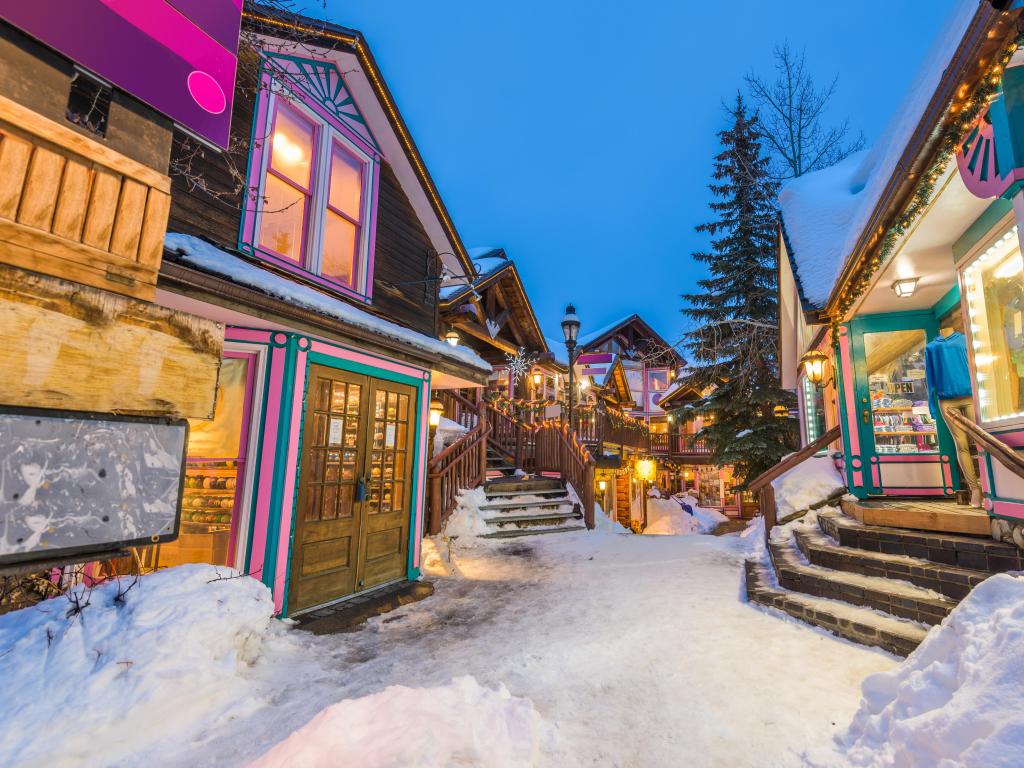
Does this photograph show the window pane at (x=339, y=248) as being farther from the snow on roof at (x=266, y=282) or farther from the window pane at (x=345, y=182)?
the snow on roof at (x=266, y=282)

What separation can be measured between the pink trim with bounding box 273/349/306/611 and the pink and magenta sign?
13.8 ft

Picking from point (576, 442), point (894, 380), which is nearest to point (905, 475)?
point (894, 380)

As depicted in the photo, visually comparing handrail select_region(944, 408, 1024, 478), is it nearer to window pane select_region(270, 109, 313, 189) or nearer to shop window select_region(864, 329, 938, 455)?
shop window select_region(864, 329, 938, 455)

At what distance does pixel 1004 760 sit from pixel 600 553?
22.6ft

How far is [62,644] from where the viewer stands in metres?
3.17

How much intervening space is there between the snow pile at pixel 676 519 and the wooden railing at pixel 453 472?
511 inches

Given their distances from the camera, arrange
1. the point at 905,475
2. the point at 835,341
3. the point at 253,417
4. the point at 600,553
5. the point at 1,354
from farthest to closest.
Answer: the point at 600,553, the point at 835,341, the point at 905,475, the point at 253,417, the point at 1,354

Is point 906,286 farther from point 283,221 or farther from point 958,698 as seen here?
point 283,221

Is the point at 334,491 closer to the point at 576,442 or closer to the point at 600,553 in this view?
the point at 600,553

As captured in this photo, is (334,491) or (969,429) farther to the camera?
(334,491)

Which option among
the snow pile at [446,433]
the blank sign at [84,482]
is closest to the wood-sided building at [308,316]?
the blank sign at [84,482]

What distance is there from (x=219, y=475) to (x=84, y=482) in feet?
21.1

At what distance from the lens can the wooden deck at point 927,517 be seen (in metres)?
4.62

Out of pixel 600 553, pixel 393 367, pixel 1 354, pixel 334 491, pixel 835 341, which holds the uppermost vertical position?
pixel 835 341
